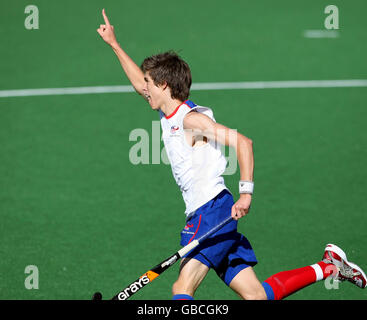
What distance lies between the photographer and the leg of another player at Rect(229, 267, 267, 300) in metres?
5.95

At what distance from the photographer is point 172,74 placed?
20.0 ft

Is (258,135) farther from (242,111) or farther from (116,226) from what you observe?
(116,226)

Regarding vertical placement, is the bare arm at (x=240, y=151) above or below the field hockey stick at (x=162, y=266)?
above

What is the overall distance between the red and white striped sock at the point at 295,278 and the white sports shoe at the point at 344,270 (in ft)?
0.29

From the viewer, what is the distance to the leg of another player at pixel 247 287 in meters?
5.95

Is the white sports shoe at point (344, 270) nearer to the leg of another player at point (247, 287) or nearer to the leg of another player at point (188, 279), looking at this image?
the leg of another player at point (247, 287)

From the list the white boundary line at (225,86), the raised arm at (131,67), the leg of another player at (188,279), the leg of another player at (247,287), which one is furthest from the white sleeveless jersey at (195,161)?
the white boundary line at (225,86)

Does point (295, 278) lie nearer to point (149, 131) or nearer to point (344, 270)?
point (344, 270)

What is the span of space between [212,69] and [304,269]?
26.8 ft

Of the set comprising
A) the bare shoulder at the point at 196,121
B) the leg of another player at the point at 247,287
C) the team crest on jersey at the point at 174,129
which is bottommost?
the leg of another player at the point at 247,287

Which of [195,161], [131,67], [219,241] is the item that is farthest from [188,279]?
[131,67]

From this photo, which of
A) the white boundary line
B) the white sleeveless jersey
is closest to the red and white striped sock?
the white sleeveless jersey

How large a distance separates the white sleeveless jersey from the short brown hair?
0.11 m
